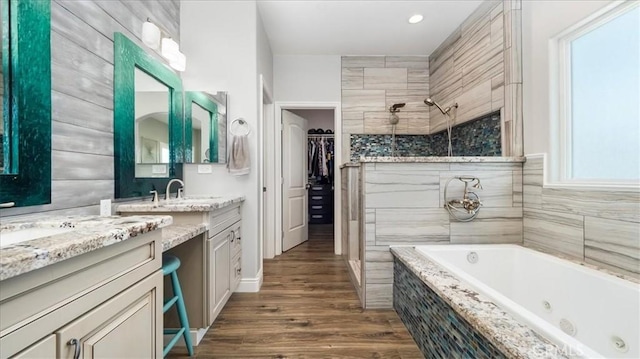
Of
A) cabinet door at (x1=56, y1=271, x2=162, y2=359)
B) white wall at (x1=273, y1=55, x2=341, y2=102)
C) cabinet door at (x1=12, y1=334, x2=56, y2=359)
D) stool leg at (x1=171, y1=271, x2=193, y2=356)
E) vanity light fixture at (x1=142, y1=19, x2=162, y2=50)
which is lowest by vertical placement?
stool leg at (x1=171, y1=271, x2=193, y2=356)

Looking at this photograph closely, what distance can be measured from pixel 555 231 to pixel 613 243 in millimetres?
358

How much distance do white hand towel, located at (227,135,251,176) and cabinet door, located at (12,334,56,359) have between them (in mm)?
1838

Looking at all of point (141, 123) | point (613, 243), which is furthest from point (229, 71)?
point (613, 243)

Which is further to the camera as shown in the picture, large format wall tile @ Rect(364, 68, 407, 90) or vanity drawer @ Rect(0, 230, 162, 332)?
large format wall tile @ Rect(364, 68, 407, 90)

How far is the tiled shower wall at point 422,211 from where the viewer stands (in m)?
2.17

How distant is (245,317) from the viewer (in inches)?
81.1

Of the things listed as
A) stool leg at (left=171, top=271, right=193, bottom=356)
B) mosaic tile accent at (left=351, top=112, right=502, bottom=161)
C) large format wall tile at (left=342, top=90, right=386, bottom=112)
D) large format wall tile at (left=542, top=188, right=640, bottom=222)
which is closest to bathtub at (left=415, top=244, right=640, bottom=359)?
large format wall tile at (left=542, top=188, right=640, bottom=222)

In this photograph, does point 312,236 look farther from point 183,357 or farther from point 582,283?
point 582,283

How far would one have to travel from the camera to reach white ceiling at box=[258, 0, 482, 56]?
2705 millimetres

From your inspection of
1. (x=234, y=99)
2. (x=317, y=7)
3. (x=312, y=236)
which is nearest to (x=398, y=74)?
(x=317, y=7)

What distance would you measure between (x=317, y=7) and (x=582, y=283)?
2946 millimetres

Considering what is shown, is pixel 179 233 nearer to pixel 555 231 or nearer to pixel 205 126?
pixel 205 126

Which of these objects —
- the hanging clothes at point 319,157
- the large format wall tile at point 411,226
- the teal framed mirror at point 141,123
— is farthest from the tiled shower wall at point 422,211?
the hanging clothes at point 319,157

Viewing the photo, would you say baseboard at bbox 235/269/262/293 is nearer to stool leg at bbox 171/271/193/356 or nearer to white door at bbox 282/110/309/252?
Result: stool leg at bbox 171/271/193/356
